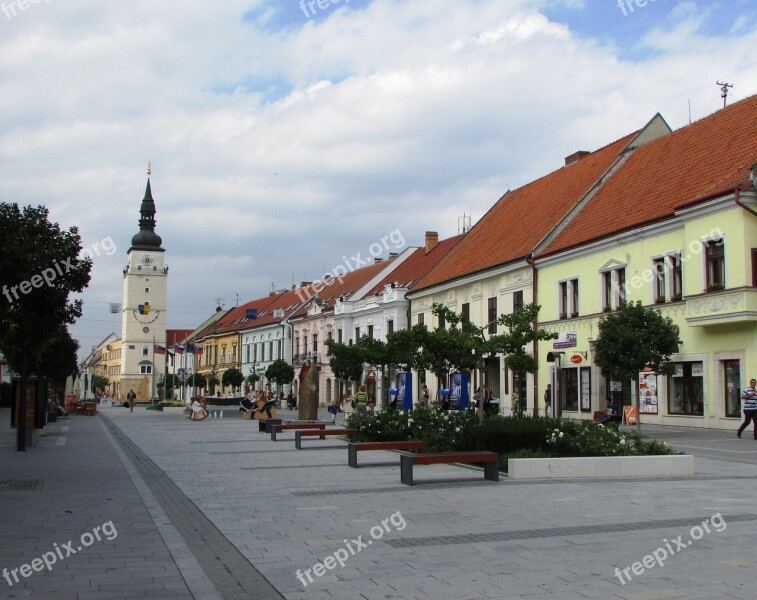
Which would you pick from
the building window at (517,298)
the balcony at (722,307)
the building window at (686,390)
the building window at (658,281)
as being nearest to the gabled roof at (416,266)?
the building window at (517,298)

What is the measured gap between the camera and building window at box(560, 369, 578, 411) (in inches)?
1394

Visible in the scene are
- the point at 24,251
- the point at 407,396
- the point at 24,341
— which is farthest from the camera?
the point at 407,396

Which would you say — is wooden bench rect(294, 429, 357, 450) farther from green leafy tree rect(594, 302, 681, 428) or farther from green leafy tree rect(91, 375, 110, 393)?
green leafy tree rect(91, 375, 110, 393)

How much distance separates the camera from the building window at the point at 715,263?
26.6 metres

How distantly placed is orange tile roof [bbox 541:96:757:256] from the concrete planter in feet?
45.7

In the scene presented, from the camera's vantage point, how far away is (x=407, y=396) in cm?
4616

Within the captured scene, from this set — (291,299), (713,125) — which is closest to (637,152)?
(713,125)

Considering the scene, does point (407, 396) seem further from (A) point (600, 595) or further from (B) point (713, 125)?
(A) point (600, 595)

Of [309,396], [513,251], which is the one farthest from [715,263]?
[309,396]

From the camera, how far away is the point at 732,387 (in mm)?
26859

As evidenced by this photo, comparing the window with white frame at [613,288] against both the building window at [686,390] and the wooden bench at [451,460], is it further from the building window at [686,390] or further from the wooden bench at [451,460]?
the wooden bench at [451,460]

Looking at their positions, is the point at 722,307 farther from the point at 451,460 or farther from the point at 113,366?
the point at 113,366

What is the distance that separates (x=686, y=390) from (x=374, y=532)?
22.3m

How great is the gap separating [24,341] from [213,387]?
7648cm
